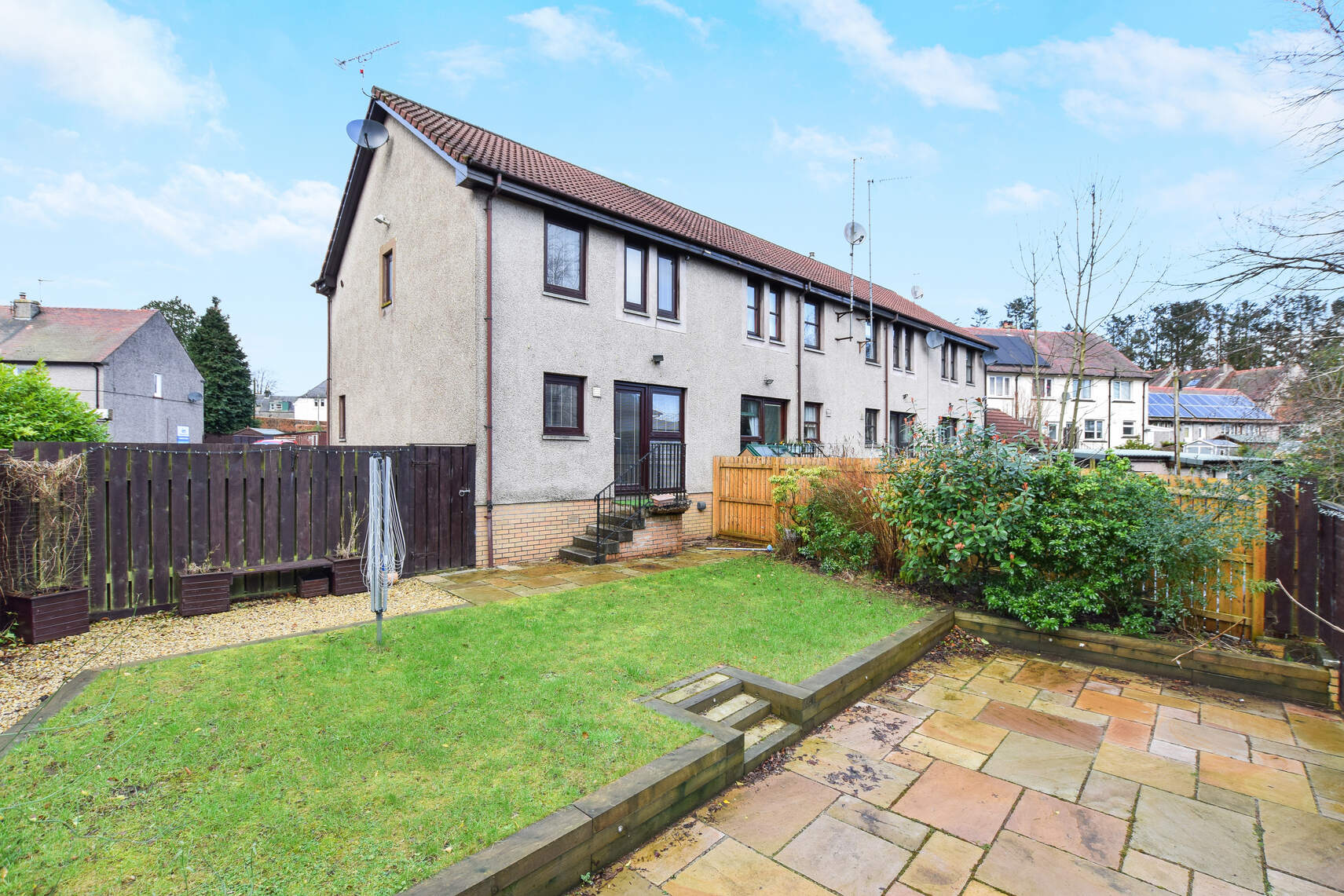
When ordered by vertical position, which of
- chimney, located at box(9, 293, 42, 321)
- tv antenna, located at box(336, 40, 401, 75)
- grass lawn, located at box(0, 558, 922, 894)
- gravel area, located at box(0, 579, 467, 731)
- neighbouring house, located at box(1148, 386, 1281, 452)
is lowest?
gravel area, located at box(0, 579, 467, 731)

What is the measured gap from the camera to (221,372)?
3791 centimetres

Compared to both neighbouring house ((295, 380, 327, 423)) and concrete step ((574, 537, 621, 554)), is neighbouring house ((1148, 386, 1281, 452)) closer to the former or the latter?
concrete step ((574, 537, 621, 554))

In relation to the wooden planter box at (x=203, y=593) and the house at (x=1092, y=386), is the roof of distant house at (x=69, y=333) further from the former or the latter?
the house at (x=1092, y=386)

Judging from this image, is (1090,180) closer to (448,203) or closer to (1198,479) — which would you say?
(1198,479)

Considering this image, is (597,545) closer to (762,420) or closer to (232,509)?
(232,509)

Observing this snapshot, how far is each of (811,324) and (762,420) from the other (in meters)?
3.31

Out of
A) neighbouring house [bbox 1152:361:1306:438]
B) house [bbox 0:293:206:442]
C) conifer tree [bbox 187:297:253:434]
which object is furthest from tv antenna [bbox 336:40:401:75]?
conifer tree [bbox 187:297:253:434]

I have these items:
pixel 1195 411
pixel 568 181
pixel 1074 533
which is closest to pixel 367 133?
pixel 568 181

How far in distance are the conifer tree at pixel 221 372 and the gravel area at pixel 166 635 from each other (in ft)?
131

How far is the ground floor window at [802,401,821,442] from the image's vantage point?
14727mm

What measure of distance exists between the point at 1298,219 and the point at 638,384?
8.65 m

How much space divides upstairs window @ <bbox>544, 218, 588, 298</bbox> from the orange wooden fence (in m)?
4.35

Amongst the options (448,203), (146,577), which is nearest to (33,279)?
(448,203)

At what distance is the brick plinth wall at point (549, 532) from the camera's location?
8.75 meters
